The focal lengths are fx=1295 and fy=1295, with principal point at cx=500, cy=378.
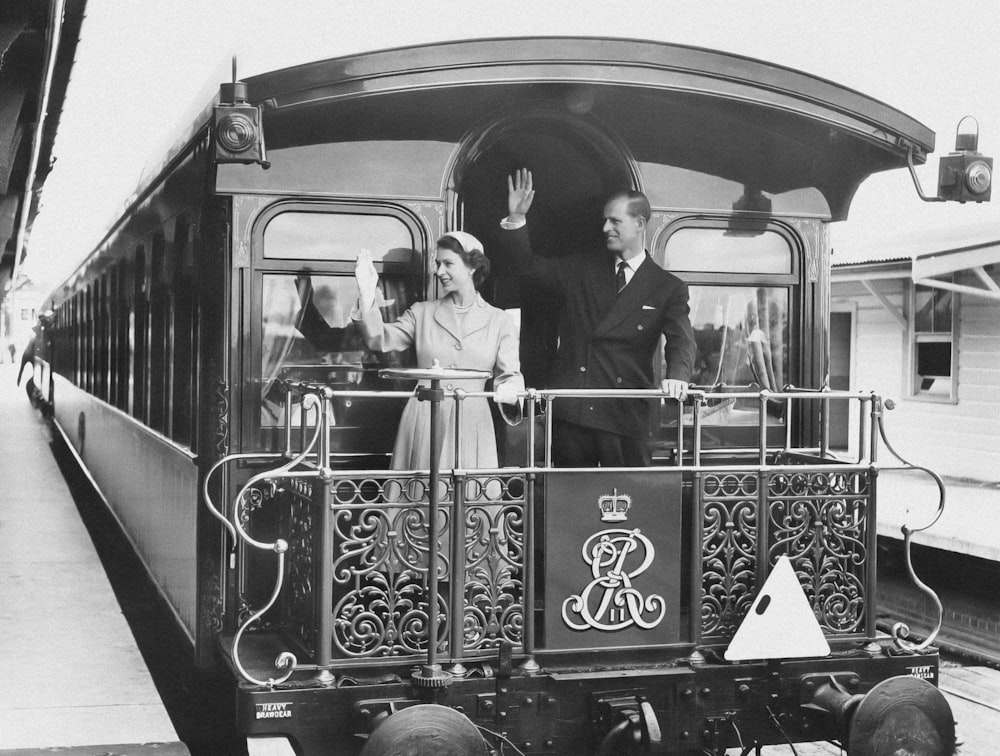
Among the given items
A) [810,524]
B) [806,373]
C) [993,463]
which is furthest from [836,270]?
[810,524]

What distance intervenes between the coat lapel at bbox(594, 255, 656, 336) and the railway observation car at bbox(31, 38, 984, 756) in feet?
1.15

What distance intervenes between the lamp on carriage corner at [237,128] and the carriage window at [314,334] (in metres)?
0.76

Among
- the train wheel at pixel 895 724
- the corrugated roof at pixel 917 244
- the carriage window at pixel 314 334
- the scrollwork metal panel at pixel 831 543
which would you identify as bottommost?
the train wheel at pixel 895 724

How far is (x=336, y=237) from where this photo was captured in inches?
211

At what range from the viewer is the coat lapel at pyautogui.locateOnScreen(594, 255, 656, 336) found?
541 centimetres

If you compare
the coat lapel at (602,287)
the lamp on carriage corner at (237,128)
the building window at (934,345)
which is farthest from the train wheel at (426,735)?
the building window at (934,345)

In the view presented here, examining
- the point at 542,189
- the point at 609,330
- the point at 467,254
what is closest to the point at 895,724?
the point at 609,330

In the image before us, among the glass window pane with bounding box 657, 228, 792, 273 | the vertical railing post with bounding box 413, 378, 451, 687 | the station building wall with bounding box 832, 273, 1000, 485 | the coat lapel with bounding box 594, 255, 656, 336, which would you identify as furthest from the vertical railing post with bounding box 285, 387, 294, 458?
the station building wall with bounding box 832, 273, 1000, 485

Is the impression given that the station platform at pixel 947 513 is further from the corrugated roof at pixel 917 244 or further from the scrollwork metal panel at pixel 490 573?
the scrollwork metal panel at pixel 490 573

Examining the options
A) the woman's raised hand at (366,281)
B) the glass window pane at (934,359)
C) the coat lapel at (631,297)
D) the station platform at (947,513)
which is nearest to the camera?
the woman's raised hand at (366,281)

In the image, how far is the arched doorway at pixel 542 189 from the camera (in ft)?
18.2

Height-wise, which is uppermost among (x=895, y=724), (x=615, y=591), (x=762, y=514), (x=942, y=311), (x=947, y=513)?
(x=942, y=311)

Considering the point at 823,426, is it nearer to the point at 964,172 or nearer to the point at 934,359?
the point at 964,172

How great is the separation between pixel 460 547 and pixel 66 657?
3490 mm
